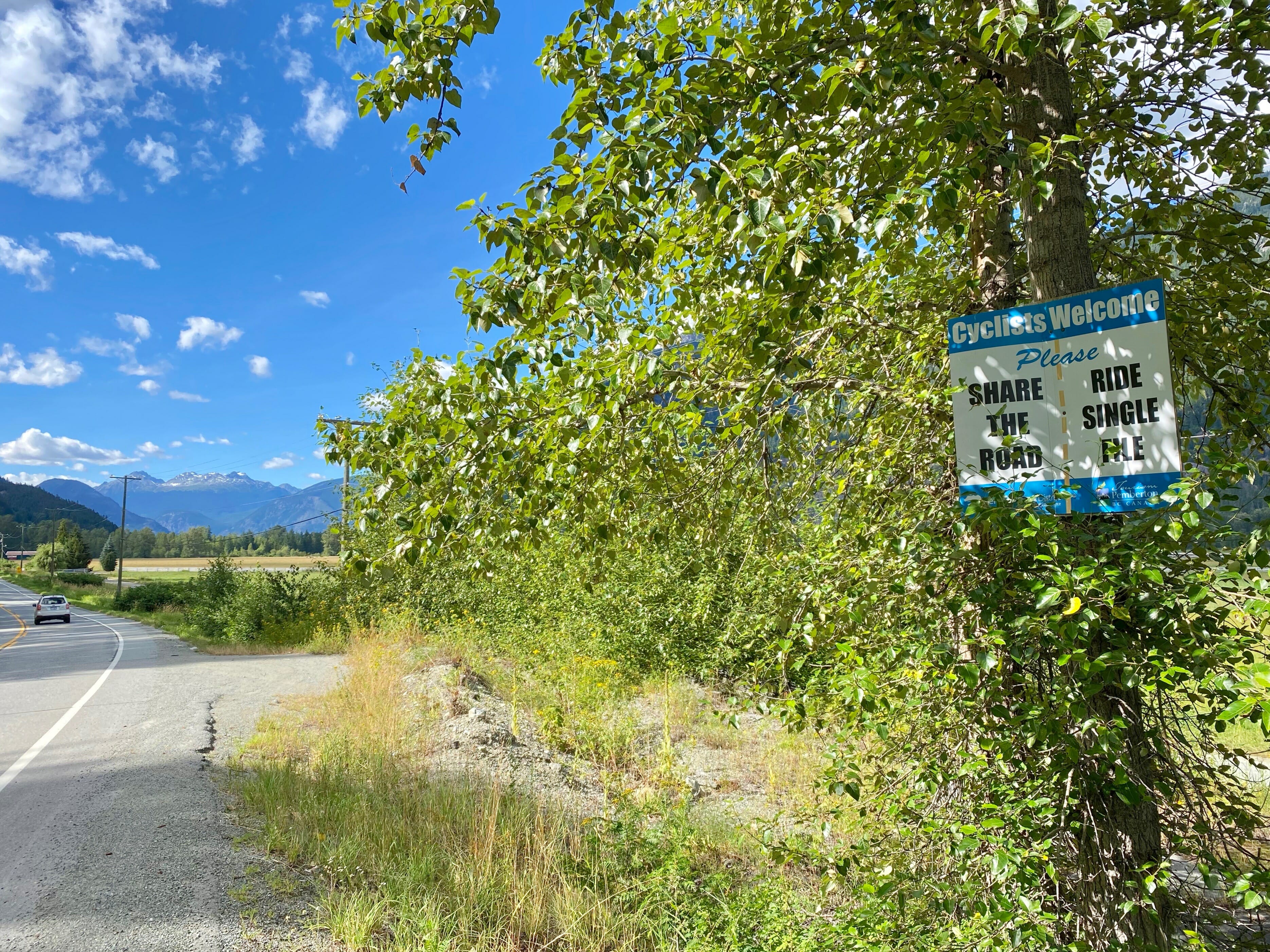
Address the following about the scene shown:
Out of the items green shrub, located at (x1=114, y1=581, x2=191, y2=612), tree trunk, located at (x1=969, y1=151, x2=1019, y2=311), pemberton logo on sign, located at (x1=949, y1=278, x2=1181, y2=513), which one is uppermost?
tree trunk, located at (x1=969, y1=151, x2=1019, y2=311)

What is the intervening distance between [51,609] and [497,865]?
42.3m

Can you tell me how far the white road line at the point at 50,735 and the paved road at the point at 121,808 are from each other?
3 cm

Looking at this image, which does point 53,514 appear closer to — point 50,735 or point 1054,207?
point 50,735

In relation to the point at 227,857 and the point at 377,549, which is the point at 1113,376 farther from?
the point at 227,857

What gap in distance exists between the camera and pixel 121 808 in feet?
18.0

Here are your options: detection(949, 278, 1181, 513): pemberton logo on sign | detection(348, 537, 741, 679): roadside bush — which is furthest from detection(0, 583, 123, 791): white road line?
detection(949, 278, 1181, 513): pemberton logo on sign

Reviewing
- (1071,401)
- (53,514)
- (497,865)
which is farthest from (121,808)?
(53,514)

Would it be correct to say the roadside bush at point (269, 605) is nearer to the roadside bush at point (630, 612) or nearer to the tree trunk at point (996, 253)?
the roadside bush at point (630, 612)

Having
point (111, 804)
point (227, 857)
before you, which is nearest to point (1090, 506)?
point (227, 857)

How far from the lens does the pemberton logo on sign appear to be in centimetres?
246

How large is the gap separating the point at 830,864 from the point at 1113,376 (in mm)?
2343

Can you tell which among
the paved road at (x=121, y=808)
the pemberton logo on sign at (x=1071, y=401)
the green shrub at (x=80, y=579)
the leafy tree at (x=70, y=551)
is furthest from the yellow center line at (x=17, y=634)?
the leafy tree at (x=70, y=551)

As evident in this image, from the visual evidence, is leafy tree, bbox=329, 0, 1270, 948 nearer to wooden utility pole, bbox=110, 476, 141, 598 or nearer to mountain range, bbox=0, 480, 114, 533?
wooden utility pole, bbox=110, 476, 141, 598

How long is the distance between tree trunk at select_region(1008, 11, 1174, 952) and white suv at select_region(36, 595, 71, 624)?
144ft
